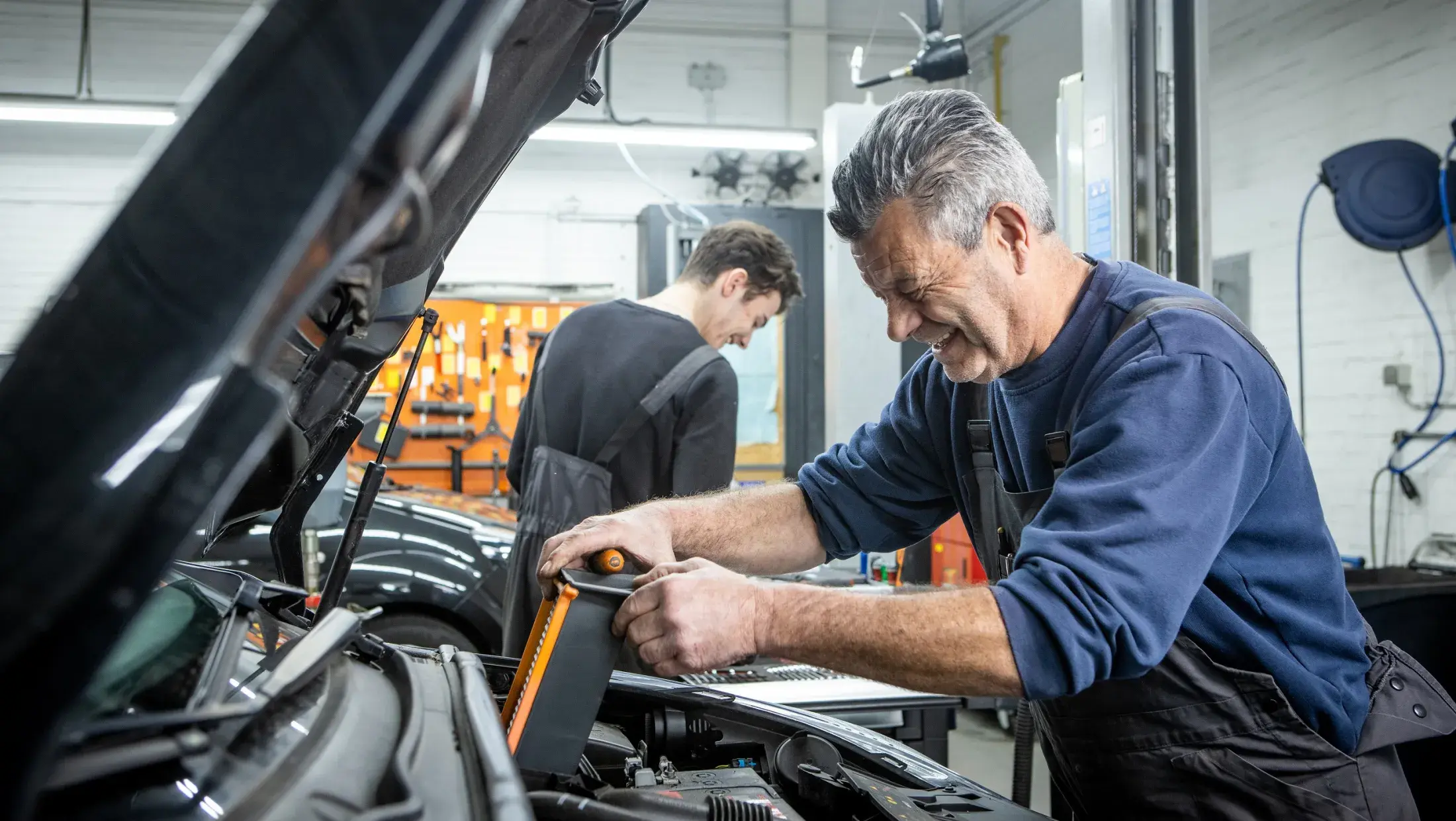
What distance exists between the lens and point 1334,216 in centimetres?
466

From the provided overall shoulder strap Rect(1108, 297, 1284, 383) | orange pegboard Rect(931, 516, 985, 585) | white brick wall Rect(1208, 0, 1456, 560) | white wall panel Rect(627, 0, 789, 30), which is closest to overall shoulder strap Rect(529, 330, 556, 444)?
overall shoulder strap Rect(1108, 297, 1284, 383)

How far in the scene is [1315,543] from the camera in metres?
1.22

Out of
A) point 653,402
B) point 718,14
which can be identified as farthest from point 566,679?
point 718,14

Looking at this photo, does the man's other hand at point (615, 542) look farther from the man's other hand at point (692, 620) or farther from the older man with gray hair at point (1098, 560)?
the man's other hand at point (692, 620)

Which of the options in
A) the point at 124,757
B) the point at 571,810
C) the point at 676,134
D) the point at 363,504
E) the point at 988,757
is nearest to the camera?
the point at 124,757

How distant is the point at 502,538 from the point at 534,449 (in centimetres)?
145

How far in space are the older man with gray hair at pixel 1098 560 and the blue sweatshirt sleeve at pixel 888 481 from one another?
206mm

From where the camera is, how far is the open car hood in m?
0.50

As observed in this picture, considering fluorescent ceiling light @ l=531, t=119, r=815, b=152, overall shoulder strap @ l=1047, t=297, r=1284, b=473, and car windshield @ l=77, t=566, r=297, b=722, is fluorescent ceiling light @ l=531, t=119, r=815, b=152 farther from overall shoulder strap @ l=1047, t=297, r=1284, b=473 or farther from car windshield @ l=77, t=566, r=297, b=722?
car windshield @ l=77, t=566, r=297, b=722

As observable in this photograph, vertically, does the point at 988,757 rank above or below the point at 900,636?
below

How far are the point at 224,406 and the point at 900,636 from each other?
0.75m

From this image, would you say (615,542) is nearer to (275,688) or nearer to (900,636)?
(900,636)

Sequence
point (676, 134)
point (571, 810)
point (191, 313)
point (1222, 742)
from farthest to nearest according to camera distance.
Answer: point (676, 134), point (1222, 742), point (571, 810), point (191, 313)

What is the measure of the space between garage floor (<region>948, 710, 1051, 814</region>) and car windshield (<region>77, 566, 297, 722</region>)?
2742mm
